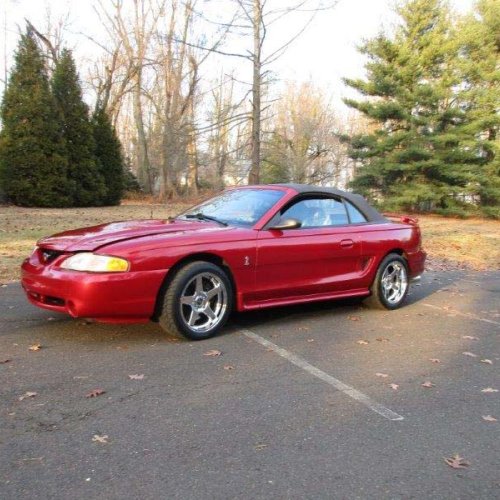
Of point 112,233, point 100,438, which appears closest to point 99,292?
point 112,233

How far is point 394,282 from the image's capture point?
682 cm

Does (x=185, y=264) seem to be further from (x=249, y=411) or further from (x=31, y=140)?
(x=31, y=140)

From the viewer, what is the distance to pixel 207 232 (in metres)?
5.20

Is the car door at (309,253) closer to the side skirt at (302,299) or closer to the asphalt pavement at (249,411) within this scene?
the side skirt at (302,299)

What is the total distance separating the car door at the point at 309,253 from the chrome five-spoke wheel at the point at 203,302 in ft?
1.37

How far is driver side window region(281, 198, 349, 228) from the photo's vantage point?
5.92 m

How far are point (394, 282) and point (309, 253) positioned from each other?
160 centimetres

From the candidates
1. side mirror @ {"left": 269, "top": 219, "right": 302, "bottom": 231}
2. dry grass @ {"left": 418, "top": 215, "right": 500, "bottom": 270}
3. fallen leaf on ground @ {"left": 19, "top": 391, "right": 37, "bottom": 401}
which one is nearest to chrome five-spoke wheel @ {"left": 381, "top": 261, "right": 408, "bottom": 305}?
side mirror @ {"left": 269, "top": 219, "right": 302, "bottom": 231}

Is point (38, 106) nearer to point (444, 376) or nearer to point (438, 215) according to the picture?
point (438, 215)

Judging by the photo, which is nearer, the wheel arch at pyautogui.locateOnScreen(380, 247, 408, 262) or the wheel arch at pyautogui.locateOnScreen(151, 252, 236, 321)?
the wheel arch at pyautogui.locateOnScreen(151, 252, 236, 321)

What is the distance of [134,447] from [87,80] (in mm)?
40870

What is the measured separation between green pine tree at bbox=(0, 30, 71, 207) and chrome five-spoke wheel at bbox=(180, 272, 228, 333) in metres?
19.5

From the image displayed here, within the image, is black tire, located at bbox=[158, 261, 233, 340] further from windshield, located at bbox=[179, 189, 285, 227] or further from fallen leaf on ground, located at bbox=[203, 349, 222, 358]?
windshield, located at bbox=[179, 189, 285, 227]

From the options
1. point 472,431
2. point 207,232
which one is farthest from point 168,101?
point 472,431
